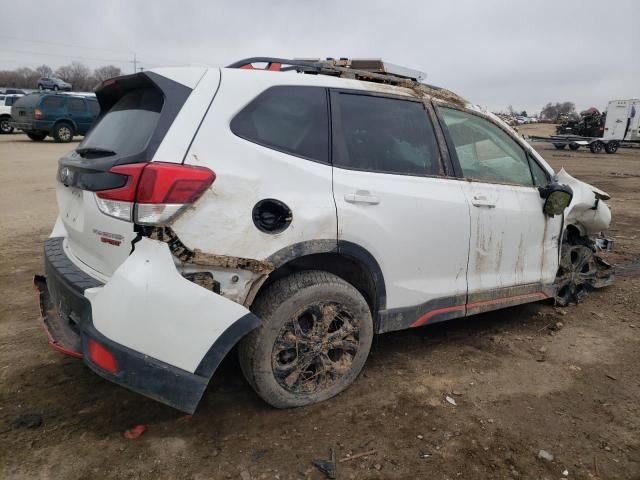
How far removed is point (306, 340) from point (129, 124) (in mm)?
1468

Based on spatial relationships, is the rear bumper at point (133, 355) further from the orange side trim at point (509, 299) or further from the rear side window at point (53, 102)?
the rear side window at point (53, 102)

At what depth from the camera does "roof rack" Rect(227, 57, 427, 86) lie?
2.96 m

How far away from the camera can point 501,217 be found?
3.33m

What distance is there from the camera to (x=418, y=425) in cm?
263

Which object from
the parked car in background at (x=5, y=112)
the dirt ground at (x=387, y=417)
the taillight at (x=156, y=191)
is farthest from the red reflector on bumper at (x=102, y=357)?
the parked car in background at (x=5, y=112)

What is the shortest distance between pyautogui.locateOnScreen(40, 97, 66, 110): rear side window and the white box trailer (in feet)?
87.2

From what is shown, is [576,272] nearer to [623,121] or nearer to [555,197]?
[555,197]

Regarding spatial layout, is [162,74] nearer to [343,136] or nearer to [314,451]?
[343,136]

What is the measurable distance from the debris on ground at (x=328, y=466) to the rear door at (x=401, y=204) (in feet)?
2.81

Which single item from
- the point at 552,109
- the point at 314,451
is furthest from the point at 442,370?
the point at 552,109

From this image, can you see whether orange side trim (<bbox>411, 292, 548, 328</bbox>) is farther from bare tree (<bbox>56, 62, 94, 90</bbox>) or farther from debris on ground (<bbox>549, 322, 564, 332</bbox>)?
bare tree (<bbox>56, 62, 94, 90</bbox>)

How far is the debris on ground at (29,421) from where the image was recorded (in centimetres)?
251

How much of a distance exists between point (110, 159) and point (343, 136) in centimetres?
124

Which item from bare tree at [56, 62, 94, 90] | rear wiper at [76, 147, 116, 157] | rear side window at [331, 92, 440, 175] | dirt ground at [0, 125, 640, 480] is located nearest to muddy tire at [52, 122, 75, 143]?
dirt ground at [0, 125, 640, 480]
